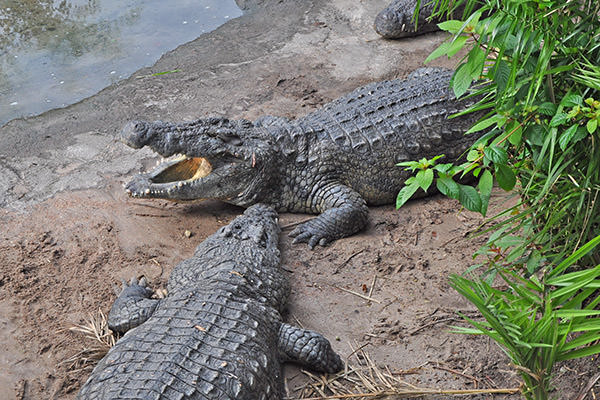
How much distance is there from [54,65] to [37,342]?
4.70 m

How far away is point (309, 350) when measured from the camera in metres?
3.35

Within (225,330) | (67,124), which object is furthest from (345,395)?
(67,124)

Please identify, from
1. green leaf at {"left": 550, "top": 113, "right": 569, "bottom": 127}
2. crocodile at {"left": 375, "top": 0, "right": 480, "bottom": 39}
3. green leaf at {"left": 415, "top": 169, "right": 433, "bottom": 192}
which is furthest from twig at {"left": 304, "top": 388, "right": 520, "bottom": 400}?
crocodile at {"left": 375, "top": 0, "right": 480, "bottom": 39}

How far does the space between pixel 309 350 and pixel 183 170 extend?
228cm

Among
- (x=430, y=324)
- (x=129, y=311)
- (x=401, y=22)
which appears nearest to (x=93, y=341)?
(x=129, y=311)

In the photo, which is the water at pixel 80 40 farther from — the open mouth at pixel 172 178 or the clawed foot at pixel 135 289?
the clawed foot at pixel 135 289

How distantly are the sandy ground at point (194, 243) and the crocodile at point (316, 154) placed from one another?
231mm

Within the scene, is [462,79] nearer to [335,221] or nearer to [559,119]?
[559,119]

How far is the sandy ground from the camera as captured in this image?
3446mm

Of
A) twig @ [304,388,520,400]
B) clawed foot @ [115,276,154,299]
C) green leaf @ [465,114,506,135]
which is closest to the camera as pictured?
green leaf @ [465,114,506,135]

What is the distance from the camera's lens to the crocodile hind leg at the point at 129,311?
143 inches

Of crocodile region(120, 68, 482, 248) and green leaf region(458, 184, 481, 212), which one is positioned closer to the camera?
green leaf region(458, 184, 481, 212)

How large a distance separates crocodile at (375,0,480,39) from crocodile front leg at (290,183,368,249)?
3.19 m

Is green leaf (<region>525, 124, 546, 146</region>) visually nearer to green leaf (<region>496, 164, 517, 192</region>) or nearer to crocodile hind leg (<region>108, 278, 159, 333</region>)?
green leaf (<region>496, 164, 517, 192</region>)
